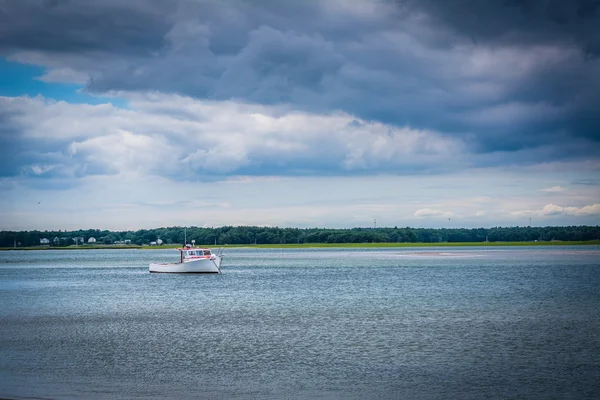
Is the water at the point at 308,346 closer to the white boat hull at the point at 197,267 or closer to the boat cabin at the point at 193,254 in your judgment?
the white boat hull at the point at 197,267

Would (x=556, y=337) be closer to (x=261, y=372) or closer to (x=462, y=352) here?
(x=462, y=352)

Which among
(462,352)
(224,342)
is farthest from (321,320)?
(462,352)

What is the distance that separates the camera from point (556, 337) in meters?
37.3

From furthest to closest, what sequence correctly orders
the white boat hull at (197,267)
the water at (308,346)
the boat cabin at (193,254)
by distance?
the boat cabin at (193,254), the white boat hull at (197,267), the water at (308,346)

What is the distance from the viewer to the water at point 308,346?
2569 cm

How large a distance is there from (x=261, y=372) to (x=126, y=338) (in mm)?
13673

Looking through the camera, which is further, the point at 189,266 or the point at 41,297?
the point at 189,266

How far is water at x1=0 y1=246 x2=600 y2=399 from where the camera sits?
A: 25688mm

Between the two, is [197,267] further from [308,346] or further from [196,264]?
[308,346]

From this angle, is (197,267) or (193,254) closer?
(197,267)

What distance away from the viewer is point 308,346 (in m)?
35.5

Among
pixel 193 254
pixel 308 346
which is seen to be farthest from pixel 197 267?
pixel 308 346

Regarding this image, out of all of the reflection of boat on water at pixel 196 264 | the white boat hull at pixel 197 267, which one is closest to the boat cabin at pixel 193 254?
the reflection of boat on water at pixel 196 264

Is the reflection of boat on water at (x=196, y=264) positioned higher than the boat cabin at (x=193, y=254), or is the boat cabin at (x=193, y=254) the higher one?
the boat cabin at (x=193, y=254)
